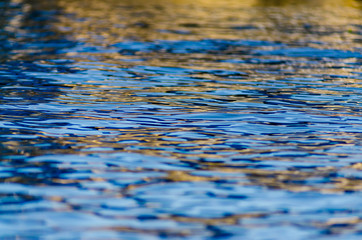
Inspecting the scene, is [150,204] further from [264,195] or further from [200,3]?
[200,3]

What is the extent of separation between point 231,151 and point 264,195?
53.8 inches

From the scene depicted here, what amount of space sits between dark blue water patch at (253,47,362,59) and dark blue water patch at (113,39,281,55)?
0.96m

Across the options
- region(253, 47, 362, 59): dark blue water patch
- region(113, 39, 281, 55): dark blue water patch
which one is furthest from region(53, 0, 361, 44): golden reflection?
region(253, 47, 362, 59): dark blue water patch

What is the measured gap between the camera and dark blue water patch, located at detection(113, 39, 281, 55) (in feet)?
49.0

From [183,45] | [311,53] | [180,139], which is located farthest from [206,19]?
[180,139]

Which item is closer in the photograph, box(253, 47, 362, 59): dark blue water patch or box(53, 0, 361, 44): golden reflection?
box(253, 47, 362, 59): dark blue water patch

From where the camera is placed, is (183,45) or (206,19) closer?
(183,45)

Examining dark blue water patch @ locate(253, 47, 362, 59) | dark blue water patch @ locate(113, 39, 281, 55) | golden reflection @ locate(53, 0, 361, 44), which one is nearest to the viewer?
dark blue water patch @ locate(253, 47, 362, 59)

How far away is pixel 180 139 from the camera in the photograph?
23.6 feet

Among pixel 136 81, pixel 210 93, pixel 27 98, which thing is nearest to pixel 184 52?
pixel 136 81

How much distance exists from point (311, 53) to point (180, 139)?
8.26 metres

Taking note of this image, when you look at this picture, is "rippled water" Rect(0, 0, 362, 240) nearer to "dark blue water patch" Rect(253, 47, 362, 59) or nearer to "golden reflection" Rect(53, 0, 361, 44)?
"dark blue water patch" Rect(253, 47, 362, 59)

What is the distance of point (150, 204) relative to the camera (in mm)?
5168

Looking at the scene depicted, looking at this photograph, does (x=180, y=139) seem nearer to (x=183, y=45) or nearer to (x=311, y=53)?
(x=311, y=53)
